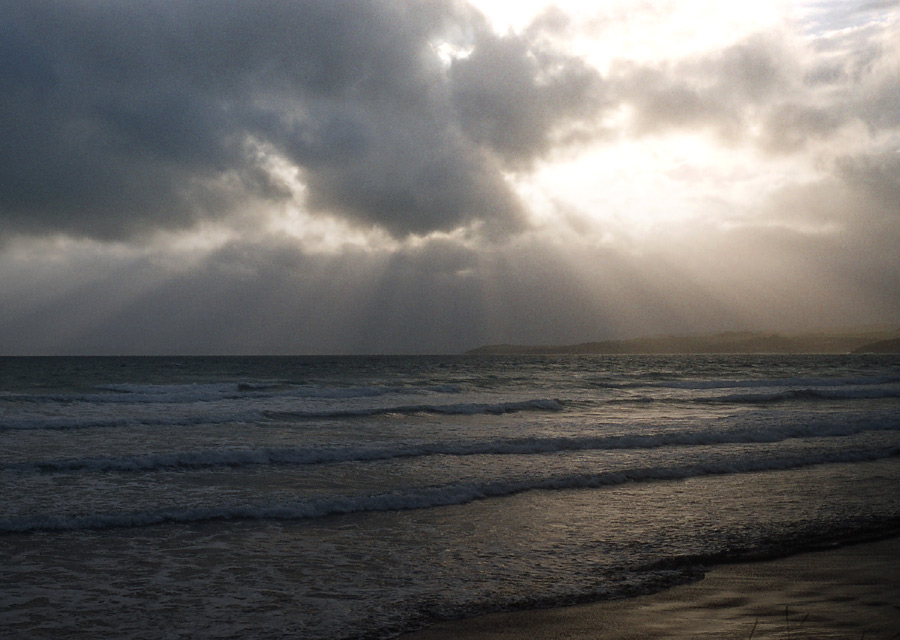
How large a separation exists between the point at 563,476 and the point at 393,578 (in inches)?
233

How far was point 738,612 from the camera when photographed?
5.93 meters

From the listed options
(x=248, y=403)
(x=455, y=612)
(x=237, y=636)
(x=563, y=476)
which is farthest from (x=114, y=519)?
(x=248, y=403)

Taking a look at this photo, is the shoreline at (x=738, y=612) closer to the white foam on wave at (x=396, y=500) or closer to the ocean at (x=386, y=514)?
the ocean at (x=386, y=514)

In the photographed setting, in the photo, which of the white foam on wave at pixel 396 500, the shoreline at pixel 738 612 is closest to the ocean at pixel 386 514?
the white foam on wave at pixel 396 500

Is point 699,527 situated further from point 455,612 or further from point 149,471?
point 149,471

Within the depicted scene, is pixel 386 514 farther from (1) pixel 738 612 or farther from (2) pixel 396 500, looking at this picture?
(1) pixel 738 612

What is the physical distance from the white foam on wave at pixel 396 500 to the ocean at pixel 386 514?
41mm

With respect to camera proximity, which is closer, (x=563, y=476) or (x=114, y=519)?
(x=114, y=519)

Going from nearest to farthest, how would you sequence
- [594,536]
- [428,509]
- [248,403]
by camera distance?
1. [594,536]
2. [428,509]
3. [248,403]

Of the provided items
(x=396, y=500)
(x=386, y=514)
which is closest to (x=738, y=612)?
(x=386, y=514)

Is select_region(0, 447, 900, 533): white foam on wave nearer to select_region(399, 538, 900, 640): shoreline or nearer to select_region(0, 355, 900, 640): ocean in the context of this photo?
select_region(0, 355, 900, 640): ocean

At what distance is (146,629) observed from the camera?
552cm

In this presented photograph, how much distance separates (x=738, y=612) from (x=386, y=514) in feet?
16.8

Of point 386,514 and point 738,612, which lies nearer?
point 738,612
